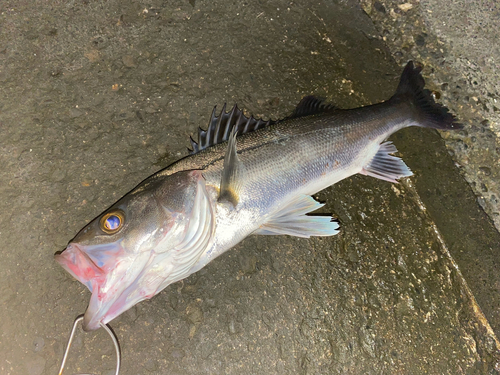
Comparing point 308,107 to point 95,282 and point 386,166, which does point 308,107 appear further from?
point 95,282

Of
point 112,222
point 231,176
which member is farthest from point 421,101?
point 112,222

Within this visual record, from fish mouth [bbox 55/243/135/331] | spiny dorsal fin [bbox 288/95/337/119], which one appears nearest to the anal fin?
spiny dorsal fin [bbox 288/95/337/119]

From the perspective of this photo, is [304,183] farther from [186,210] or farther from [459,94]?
[459,94]

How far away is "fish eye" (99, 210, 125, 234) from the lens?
2.10m

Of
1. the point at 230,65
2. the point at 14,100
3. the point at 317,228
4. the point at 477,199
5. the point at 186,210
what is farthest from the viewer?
the point at 477,199

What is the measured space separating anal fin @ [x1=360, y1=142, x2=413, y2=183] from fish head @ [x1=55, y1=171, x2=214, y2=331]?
1536 millimetres

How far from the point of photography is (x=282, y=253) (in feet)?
9.04

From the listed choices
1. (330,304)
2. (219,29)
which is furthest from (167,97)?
(330,304)

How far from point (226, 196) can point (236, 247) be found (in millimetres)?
620

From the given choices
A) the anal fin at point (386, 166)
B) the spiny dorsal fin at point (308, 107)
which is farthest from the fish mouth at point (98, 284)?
the anal fin at point (386, 166)

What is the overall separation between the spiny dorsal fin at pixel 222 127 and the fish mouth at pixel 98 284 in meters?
1.05

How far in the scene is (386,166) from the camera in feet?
9.41

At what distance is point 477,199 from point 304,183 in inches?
81.5

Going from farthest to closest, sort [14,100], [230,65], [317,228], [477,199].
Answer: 1. [477,199]
2. [230,65]
3. [14,100]
4. [317,228]
